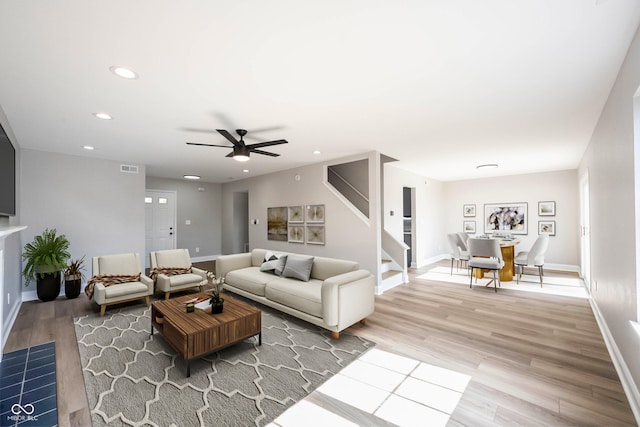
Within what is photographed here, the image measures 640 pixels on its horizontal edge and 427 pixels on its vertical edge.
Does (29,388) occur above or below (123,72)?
below

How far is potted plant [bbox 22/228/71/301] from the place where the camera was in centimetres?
423

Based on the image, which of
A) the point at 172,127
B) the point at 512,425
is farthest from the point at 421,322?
the point at 172,127

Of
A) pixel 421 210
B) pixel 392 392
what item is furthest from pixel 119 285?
pixel 421 210

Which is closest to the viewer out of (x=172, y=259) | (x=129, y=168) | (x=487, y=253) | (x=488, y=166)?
(x=172, y=259)

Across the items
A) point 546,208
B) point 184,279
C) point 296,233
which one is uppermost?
point 546,208

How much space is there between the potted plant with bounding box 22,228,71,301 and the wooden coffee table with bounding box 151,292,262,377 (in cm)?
267

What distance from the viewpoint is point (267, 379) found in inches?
90.0

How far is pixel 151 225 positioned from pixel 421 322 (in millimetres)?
7243

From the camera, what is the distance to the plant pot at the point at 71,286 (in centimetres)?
452

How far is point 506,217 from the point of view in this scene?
7.61m

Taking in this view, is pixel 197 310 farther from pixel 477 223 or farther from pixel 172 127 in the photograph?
pixel 477 223

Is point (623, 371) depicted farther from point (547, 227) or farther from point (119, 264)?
point (119, 264)

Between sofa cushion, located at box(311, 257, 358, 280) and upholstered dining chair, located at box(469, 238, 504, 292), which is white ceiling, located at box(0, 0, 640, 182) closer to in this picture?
sofa cushion, located at box(311, 257, 358, 280)

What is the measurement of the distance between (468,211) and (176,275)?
7.94 m
